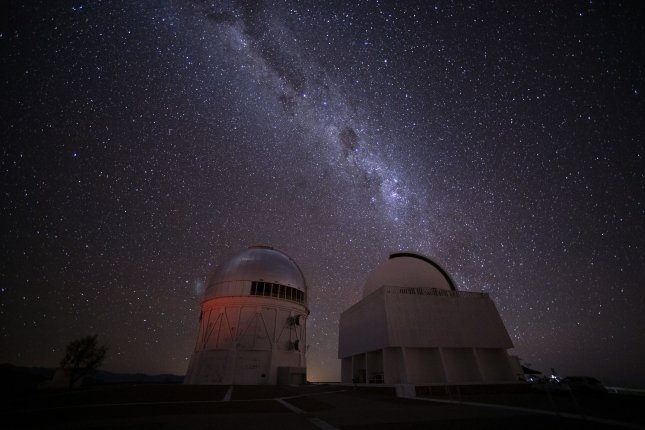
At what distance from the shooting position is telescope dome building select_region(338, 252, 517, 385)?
20.7 meters

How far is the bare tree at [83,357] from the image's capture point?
31.8 meters

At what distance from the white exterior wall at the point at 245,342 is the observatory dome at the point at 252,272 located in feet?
4.83

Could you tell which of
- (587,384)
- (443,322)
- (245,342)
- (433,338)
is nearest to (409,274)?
(443,322)

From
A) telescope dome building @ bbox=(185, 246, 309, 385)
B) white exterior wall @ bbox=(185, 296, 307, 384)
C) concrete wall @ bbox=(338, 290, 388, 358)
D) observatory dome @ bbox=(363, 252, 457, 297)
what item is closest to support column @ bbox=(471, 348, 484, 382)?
observatory dome @ bbox=(363, 252, 457, 297)

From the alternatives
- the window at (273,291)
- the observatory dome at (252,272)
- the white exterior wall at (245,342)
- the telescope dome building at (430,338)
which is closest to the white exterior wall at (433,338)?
the telescope dome building at (430,338)

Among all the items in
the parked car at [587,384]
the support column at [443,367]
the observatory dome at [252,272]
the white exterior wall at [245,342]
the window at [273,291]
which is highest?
the observatory dome at [252,272]

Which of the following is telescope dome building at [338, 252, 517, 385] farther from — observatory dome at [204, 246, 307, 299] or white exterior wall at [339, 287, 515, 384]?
observatory dome at [204, 246, 307, 299]

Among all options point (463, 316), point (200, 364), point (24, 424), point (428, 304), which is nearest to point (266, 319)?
point (200, 364)

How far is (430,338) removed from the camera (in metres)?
21.3

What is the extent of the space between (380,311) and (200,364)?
1893 centimetres

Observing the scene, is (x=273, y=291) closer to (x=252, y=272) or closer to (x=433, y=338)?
(x=252, y=272)

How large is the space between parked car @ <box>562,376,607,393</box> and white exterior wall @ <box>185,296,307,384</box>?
2238cm

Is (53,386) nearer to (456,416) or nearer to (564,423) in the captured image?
(456,416)

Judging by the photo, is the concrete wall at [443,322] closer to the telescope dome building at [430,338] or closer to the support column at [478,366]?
the telescope dome building at [430,338]
